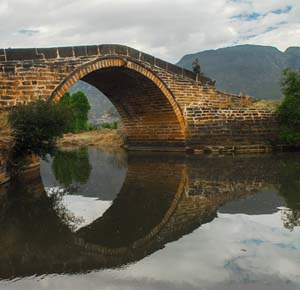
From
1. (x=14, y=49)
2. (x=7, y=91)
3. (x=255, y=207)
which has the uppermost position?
(x=14, y=49)

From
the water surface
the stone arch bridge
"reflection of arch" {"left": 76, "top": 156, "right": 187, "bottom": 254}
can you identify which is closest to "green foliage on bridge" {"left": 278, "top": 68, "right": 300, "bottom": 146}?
the stone arch bridge

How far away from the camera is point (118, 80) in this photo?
18.7 m

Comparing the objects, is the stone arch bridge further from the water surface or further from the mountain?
the mountain

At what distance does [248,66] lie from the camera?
311 feet

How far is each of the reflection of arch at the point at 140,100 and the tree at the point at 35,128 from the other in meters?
4.93

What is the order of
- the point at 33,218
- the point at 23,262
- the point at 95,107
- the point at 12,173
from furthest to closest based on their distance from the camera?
the point at 95,107
the point at 12,173
the point at 33,218
the point at 23,262

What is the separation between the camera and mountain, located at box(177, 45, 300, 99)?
3211 inches

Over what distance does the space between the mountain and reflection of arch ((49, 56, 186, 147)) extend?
171 feet

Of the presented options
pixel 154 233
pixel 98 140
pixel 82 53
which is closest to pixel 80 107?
pixel 98 140

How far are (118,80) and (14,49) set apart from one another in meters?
6.82

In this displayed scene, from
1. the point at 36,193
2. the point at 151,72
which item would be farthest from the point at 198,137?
the point at 36,193

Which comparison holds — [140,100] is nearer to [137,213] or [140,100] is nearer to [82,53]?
[82,53]

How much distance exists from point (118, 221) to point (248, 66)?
9371 cm

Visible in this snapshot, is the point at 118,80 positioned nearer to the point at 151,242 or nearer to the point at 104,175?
the point at 104,175
